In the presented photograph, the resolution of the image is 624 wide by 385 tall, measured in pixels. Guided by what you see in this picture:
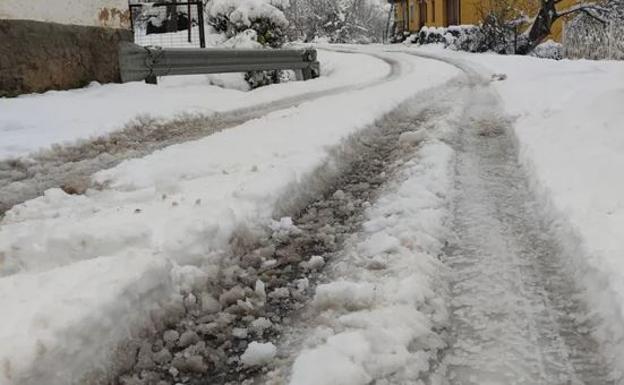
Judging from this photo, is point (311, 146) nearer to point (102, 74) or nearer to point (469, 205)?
point (469, 205)

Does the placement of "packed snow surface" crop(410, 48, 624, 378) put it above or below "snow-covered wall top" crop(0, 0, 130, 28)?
below

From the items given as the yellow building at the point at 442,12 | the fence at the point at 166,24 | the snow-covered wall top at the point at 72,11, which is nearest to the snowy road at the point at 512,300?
the snow-covered wall top at the point at 72,11

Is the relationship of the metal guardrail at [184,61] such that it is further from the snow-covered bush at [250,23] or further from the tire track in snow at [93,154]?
the tire track in snow at [93,154]

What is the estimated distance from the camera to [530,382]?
2.10m

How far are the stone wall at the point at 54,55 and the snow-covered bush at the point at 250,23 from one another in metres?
3.93

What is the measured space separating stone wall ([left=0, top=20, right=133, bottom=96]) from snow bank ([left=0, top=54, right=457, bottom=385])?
3.77m

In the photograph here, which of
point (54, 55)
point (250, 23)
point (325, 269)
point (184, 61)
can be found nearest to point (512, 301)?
point (325, 269)

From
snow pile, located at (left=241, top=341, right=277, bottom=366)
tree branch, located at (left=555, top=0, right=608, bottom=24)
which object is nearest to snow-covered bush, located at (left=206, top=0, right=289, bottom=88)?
snow pile, located at (left=241, top=341, right=277, bottom=366)

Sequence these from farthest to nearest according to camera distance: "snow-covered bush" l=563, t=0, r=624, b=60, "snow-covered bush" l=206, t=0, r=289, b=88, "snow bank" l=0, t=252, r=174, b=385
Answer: "snow-covered bush" l=563, t=0, r=624, b=60 → "snow-covered bush" l=206, t=0, r=289, b=88 → "snow bank" l=0, t=252, r=174, b=385

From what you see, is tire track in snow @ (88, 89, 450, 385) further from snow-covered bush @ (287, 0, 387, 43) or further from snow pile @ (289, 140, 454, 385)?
snow-covered bush @ (287, 0, 387, 43)

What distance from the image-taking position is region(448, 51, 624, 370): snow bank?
2619 mm

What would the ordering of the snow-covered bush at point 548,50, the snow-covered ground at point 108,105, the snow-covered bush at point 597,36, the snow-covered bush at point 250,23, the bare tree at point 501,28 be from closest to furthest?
1. the snow-covered ground at point 108,105
2. the snow-covered bush at point 250,23
3. the snow-covered bush at point 597,36
4. the snow-covered bush at point 548,50
5. the bare tree at point 501,28

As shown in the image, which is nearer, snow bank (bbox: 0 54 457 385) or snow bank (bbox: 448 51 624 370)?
snow bank (bbox: 0 54 457 385)

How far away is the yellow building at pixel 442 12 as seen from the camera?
98.5 ft
